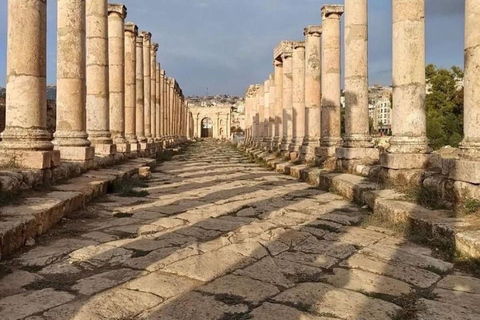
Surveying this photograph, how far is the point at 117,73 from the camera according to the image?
15.6 metres

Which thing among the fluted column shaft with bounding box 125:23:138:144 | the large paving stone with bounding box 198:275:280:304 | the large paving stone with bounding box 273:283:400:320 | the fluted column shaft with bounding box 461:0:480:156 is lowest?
the large paving stone with bounding box 273:283:400:320

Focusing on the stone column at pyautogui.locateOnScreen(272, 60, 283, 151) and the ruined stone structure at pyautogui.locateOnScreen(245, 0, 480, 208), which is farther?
the stone column at pyautogui.locateOnScreen(272, 60, 283, 151)

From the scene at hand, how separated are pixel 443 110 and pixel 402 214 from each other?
44.3 metres

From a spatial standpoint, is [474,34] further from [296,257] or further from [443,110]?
[443,110]

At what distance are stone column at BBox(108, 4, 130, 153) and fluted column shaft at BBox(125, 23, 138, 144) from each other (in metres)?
2.72

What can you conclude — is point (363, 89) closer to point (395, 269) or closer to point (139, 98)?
point (395, 269)

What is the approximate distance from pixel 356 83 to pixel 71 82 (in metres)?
6.67

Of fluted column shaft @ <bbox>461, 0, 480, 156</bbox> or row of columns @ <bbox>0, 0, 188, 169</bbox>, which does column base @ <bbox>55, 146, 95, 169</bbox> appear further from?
fluted column shaft @ <bbox>461, 0, 480, 156</bbox>

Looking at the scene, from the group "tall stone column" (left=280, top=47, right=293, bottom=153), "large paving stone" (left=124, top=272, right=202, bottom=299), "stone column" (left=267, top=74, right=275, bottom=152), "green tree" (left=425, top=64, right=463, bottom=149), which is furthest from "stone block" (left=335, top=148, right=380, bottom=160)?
"green tree" (left=425, top=64, right=463, bottom=149)

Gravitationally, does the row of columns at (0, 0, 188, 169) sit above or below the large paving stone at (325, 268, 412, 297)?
above

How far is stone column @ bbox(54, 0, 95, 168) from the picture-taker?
32.6 ft

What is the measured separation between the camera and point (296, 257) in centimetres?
462

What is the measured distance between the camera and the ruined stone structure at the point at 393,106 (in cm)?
631

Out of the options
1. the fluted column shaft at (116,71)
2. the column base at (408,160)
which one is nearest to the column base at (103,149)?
the fluted column shaft at (116,71)
